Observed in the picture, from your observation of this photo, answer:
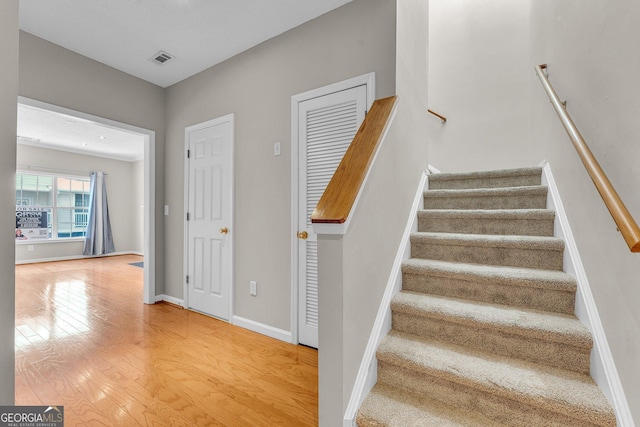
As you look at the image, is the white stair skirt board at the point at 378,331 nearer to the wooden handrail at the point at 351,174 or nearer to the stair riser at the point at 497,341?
the stair riser at the point at 497,341

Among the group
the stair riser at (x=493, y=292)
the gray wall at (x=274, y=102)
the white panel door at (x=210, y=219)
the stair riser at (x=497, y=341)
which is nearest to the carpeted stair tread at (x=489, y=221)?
the stair riser at (x=493, y=292)

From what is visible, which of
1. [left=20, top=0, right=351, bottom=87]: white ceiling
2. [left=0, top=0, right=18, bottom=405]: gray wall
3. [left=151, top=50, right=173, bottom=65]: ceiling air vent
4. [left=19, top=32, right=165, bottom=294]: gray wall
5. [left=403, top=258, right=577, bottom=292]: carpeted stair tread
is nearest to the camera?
[left=0, top=0, right=18, bottom=405]: gray wall

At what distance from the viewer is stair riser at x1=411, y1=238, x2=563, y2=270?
1646mm

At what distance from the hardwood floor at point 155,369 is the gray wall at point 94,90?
38.1 inches

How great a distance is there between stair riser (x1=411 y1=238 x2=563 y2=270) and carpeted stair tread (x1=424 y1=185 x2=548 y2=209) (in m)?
0.47

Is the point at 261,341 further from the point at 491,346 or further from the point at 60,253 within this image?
the point at 60,253

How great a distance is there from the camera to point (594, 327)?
1228 mm

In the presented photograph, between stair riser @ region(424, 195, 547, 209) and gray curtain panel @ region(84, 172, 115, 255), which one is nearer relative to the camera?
stair riser @ region(424, 195, 547, 209)

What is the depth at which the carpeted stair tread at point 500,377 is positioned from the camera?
107 cm

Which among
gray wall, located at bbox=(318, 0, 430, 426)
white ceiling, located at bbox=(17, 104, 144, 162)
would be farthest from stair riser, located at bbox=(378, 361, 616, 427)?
white ceiling, located at bbox=(17, 104, 144, 162)

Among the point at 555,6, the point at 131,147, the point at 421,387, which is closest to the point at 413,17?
the point at 555,6

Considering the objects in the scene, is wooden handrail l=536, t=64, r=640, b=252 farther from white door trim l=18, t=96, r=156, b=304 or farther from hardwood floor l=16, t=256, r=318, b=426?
white door trim l=18, t=96, r=156, b=304

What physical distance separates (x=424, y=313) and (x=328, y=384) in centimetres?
62

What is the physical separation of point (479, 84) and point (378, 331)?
3.11 meters
